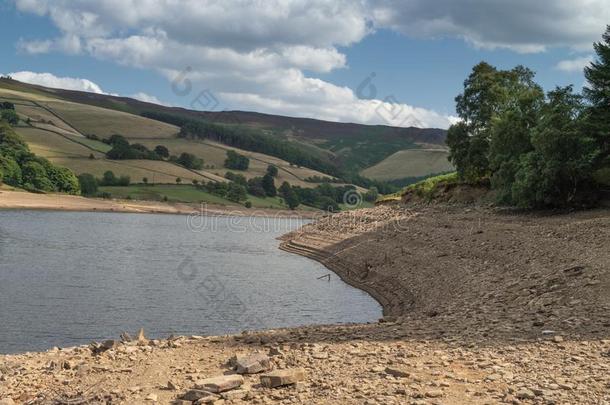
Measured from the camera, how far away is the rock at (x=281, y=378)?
1203cm

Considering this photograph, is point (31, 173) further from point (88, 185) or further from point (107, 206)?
point (107, 206)

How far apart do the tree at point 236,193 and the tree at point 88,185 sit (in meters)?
36.2

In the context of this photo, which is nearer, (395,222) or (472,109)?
(395,222)

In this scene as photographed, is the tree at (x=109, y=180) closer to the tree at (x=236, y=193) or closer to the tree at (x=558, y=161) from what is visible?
the tree at (x=236, y=193)

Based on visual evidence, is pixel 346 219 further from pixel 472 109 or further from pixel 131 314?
pixel 131 314

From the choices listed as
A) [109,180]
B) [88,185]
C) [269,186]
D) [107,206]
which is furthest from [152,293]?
[269,186]

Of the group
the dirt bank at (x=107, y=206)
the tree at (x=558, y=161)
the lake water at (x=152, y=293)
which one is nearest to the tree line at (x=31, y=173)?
the dirt bank at (x=107, y=206)

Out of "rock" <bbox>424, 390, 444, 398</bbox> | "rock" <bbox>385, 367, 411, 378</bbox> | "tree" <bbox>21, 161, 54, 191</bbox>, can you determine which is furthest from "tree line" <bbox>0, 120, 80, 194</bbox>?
"rock" <bbox>424, 390, 444, 398</bbox>

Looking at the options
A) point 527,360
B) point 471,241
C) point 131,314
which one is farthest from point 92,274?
point 527,360

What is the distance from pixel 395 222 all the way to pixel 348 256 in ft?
26.9

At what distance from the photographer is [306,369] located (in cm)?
1338

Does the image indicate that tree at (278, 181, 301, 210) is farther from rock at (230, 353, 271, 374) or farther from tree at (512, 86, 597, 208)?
rock at (230, 353, 271, 374)

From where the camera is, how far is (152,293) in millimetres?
37750

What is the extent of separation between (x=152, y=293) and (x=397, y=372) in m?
28.0
